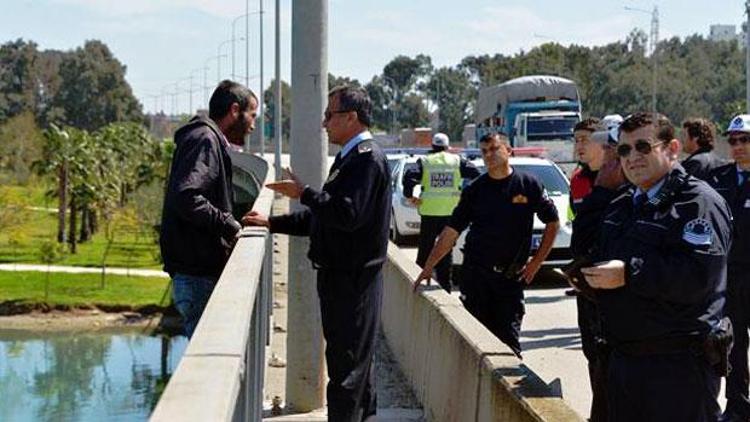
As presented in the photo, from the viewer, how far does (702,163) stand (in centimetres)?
755

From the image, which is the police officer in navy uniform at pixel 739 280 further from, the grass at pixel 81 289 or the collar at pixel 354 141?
the grass at pixel 81 289

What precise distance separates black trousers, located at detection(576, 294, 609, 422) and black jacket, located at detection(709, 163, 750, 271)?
1.17 m

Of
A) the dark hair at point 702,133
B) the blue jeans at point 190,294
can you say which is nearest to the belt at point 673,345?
the blue jeans at point 190,294

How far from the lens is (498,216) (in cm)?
756

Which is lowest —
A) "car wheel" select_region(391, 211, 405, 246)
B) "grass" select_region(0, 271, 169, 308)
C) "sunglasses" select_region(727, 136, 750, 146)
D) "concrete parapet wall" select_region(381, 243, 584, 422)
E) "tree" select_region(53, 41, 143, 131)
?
"grass" select_region(0, 271, 169, 308)

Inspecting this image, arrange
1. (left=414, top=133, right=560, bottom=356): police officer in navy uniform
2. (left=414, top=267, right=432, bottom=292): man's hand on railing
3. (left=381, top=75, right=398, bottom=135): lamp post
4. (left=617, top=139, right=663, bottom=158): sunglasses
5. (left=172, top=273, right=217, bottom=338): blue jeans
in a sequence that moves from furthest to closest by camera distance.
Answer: (left=381, top=75, right=398, bottom=135): lamp post, (left=414, top=267, right=432, bottom=292): man's hand on railing, (left=414, top=133, right=560, bottom=356): police officer in navy uniform, (left=172, top=273, right=217, bottom=338): blue jeans, (left=617, top=139, right=663, bottom=158): sunglasses

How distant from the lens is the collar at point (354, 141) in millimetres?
5689

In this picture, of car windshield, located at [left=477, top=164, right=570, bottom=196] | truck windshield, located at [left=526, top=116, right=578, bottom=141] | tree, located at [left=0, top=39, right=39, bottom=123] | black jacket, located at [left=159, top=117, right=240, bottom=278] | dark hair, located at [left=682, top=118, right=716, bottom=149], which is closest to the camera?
black jacket, located at [left=159, top=117, right=240, bottom=278]

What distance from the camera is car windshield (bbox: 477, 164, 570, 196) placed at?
1697cm

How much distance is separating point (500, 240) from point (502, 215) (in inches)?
6.6

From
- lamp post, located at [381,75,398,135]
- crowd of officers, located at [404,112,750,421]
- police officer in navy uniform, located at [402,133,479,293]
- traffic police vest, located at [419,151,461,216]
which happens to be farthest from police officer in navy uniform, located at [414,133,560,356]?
lamp post, located at [381,75,398,135]

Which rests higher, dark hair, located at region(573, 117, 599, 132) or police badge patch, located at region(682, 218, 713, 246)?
dark hair, located at region(573, 117, 599, 132)

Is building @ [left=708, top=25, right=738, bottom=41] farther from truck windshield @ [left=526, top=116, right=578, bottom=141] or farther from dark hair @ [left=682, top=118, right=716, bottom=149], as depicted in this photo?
dark hair @ [left=682, top=118, right=716, bottom=149]

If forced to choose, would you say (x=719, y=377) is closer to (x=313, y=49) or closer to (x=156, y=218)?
(x=313, y=49)
